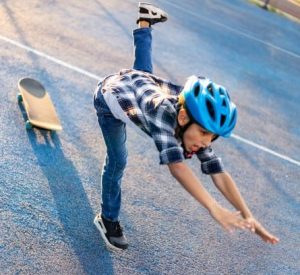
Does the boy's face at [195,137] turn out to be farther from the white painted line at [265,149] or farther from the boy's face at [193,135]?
the white painted line at [265,149]

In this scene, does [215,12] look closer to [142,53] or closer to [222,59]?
[222,59]

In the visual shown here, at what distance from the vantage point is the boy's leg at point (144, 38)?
416cm

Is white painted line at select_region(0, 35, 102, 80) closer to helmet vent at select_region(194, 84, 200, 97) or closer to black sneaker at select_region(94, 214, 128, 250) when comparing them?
black sneaker at select_region(94, 214, 128, 250)

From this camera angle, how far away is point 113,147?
3.61 m

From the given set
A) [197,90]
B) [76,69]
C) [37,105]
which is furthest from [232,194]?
[76,69]

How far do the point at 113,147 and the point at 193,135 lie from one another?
1.02 metres

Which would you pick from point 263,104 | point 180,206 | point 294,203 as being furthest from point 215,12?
point 180,206

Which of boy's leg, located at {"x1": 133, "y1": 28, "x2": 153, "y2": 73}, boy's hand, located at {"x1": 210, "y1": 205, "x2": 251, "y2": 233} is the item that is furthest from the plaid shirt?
boy's leg, located at {"x1": 133, "y1": 28, "x2": 153, "y2": 73}

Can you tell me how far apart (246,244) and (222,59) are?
6.81 metres

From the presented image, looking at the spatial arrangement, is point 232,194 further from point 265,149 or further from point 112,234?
point 265,149

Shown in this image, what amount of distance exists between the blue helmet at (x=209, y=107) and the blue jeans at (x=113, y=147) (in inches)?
33.1

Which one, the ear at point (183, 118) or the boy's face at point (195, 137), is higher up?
the ear at point (183, 118)

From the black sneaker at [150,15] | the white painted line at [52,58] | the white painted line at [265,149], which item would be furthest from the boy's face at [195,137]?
the white painted line at [52,58]

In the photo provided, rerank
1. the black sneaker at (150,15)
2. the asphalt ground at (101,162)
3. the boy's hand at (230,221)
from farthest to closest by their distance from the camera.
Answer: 1. the black sneaker at (150,15)
2. the asphalt ground at (101,162)
3. the boy's hand at (230,221)
